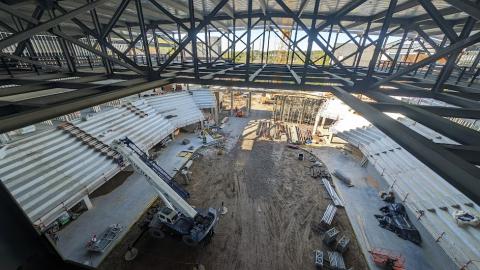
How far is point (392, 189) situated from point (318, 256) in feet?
24.3

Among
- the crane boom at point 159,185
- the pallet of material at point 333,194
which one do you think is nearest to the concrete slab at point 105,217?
the crane boom at point 159,185

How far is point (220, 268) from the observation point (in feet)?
28.0

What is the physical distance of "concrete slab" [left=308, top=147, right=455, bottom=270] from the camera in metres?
9.12

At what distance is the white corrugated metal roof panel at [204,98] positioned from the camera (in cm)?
2454

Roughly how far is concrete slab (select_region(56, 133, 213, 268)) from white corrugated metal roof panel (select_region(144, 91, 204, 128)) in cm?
759

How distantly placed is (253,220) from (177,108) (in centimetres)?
1582

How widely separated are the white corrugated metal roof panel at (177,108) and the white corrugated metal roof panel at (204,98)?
817 millimetres

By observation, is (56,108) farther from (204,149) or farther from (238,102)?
(238,102)

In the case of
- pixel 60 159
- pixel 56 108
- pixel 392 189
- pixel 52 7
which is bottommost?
pixel 392 189

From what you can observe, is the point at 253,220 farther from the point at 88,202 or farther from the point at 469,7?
the point at 469,7

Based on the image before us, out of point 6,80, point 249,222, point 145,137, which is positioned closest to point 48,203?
point 6,80

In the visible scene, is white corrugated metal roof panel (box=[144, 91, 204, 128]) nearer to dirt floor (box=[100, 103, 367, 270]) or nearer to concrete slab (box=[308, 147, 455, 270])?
dirt floor (box=[100, 103, 367, 270])

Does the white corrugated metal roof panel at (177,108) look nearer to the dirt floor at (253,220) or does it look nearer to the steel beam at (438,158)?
the dirt floor at (253,220)

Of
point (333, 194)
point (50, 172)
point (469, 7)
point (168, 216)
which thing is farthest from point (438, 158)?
point (50, 172)
